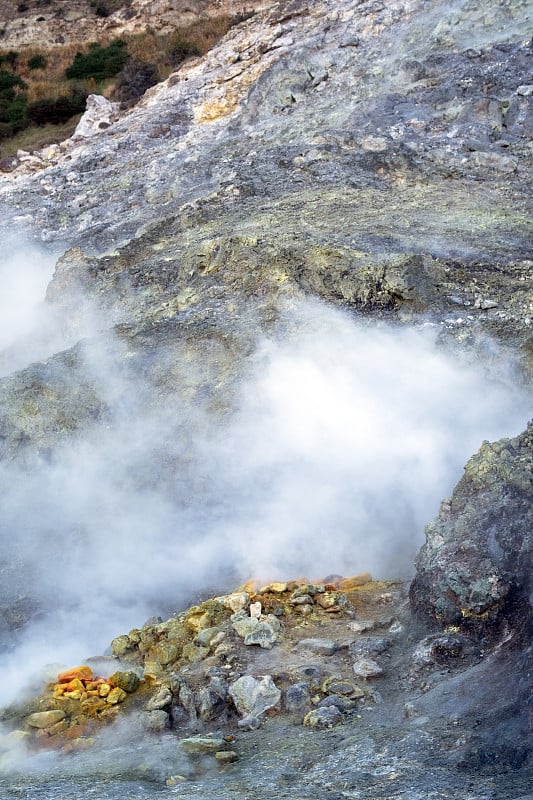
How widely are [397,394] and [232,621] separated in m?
2.89

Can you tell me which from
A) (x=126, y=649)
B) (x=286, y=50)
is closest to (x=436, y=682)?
(x=126, y=649)

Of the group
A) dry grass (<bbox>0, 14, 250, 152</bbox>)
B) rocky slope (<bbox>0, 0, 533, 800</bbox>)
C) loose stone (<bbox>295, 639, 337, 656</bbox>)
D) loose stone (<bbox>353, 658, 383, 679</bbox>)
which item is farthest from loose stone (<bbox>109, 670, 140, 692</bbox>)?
dry grass (<bbox>0, 14, 250, 152</bbox>)

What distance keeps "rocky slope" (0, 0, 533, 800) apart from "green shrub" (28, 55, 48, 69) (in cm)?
1452

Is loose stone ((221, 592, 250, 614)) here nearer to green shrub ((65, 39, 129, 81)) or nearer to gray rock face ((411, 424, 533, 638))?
gray rock face ((411, 424, 533, 638))

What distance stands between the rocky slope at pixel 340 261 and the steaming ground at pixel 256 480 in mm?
127

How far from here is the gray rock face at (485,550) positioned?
13.2 feet

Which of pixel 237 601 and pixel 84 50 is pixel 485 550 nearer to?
pixel 237 601

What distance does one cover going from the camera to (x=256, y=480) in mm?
6594

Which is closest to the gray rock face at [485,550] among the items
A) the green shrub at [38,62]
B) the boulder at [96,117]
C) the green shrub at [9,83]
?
the boulder at [96,117]

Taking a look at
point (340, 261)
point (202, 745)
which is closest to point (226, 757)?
point (202, 745)

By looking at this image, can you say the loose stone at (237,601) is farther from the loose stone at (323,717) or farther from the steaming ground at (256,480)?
the loose stone at (323,717)

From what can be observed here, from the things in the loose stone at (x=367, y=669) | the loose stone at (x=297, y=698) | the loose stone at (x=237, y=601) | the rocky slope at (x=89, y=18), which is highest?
the rocky slope at (x=89, y=18)

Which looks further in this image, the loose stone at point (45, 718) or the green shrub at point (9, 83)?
the green shrub at point (9, 83)

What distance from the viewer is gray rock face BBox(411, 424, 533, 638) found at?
4.02 m
